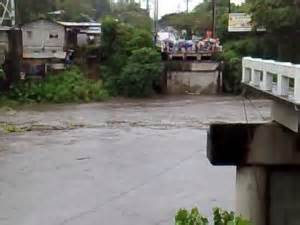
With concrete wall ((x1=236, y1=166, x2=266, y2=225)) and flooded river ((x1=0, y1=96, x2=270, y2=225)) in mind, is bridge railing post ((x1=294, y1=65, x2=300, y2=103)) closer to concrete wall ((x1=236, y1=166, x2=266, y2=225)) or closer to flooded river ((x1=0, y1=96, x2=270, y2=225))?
concrete wall ((x1=236, y1=166, x2=266, y2=225))

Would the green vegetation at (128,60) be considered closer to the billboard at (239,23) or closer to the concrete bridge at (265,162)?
the billboard at (239,23)

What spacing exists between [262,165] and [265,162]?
42 mm

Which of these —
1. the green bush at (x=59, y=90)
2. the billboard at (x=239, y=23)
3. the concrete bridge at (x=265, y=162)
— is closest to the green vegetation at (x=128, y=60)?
the green bush at (x=59, y=90)

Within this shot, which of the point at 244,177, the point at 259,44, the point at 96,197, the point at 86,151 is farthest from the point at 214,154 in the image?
the point at 259,44

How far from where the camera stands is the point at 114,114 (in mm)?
24672

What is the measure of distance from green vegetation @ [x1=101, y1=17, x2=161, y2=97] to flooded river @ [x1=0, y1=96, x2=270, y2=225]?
440cm

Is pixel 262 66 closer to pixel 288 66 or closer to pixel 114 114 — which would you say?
pixel 288 66

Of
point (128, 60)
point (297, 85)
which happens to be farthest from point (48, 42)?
point (297, 85)

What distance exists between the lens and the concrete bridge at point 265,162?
6113 millimetres

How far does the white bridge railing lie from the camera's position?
5398 millimetres

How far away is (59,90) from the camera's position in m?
29.3

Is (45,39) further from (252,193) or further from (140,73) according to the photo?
(252,193)

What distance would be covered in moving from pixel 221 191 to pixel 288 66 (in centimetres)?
667

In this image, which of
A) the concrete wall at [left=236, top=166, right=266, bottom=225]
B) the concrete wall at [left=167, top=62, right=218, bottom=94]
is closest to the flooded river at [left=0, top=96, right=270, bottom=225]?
the concrete wall at [left=236, top=166, right=266, bottom=225]
